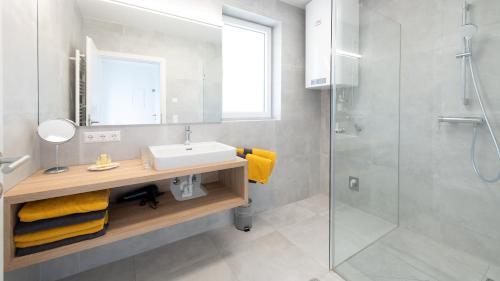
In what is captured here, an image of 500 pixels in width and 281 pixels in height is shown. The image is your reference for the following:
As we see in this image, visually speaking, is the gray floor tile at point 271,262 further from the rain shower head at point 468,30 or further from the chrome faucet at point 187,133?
the rain shower head at point 468,30

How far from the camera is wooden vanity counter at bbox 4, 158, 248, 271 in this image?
996 millimetres

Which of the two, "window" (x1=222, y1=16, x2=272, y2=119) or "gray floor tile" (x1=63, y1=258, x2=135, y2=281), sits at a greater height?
"window" (x1=222, y1=16, x2=272, y2=119)

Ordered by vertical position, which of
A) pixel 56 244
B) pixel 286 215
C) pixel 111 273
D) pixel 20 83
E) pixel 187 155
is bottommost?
pixel 111 273

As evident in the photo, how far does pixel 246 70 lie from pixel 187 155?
1.42m

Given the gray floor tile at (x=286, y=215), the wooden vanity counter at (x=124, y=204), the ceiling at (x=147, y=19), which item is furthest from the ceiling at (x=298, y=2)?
the gray floor tile at (x=286, y=215)

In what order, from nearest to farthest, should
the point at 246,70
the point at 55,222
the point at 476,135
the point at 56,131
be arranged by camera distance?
the point at 55,222
the point at 56,131
the point at 476,135
the point at 246,70

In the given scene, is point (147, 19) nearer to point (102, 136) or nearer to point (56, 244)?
point (102, 136)

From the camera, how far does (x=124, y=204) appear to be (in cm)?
158

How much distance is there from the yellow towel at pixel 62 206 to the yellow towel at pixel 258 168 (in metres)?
0.96

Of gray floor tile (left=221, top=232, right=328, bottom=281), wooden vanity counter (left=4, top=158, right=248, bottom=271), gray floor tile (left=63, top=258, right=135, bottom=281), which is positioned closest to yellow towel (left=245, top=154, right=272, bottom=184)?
wooden vanity counter (left=4, top=158, right=248, bottom=271)

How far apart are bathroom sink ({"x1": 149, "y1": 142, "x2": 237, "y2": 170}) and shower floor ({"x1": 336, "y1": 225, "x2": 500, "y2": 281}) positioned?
1.11 metres

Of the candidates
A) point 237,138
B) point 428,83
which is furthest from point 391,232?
point 237,138

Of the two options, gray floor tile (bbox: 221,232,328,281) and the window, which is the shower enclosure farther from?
the window

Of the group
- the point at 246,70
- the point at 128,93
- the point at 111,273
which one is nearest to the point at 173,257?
the point at 111,273
